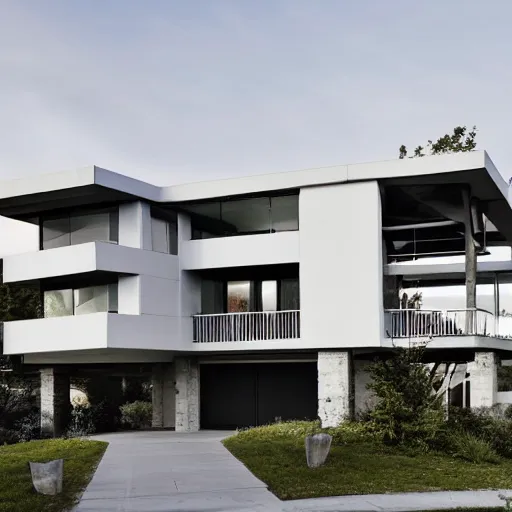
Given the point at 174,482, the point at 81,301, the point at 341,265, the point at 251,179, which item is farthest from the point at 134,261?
the point at 174,482

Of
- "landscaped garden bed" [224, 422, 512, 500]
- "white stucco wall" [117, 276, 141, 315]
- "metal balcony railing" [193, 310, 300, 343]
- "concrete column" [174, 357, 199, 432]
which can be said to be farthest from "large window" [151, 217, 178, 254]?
"landscaped garden bed" [224, 422, 512, 500]

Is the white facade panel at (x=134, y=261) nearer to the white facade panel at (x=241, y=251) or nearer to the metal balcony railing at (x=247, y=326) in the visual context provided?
the white facade panel at (x=241, y=251)

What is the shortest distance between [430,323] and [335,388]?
3531 millimetres

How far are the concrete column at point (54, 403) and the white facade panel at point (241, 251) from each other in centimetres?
731

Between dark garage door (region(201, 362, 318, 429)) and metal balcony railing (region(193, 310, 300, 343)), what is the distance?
377 cm

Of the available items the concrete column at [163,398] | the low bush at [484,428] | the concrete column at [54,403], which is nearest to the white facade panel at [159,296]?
the concrete column at [163,398]

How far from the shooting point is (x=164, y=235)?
1126 inches

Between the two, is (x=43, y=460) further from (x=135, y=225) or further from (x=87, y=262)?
(x=135, y=225)

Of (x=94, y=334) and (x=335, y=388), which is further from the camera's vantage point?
(x=335, y=388)

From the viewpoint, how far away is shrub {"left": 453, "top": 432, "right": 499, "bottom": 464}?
62.1 feet

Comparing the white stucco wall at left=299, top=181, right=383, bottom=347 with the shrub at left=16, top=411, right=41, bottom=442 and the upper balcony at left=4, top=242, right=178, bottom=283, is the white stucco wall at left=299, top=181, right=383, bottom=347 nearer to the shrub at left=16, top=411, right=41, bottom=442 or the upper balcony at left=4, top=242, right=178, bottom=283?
the upper balcony at left=4, top=242, right=178, bottom=283

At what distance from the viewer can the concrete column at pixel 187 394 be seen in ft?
97.6

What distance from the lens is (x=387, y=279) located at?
2875 centimetres

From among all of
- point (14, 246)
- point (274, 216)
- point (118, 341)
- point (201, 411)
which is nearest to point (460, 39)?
point (274, 216)
